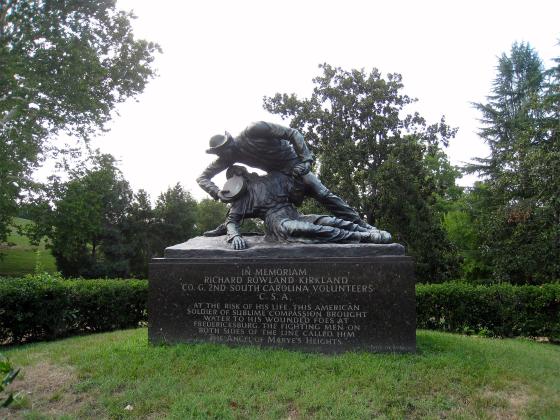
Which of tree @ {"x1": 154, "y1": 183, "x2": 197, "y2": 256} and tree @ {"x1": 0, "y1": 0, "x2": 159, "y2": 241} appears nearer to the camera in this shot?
tree @ {"x1": 0, "y1": 0, "x2": 159, "y2": 241}

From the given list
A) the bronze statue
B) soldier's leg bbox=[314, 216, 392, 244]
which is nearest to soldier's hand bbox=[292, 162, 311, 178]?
the bronze statue

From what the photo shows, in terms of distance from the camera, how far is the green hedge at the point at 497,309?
8539mm

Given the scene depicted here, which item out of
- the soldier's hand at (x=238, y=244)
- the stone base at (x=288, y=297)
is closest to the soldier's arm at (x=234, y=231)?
the soldier's hand at (x=238, y=244)

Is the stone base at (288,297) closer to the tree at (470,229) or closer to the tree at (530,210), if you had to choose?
the tree at (530,210)

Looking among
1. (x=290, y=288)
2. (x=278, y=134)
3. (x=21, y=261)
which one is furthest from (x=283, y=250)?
(x=21, y=261)

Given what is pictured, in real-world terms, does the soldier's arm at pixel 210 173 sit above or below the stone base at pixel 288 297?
above

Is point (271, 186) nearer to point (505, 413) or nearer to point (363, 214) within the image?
point (505, 413)

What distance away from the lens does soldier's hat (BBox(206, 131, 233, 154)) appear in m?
6.88

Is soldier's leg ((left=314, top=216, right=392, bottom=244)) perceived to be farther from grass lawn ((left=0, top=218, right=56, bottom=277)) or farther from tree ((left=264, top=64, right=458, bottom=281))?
grass lawn ((left=0, top=218, right=56, bottom=277))

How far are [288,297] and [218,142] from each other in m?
2.52

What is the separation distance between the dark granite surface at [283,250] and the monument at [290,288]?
0.04ft

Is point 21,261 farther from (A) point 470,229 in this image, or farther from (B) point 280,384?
(B) point 280,384

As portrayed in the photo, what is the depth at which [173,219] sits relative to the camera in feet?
114

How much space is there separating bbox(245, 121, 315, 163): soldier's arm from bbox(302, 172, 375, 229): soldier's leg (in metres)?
0.29
